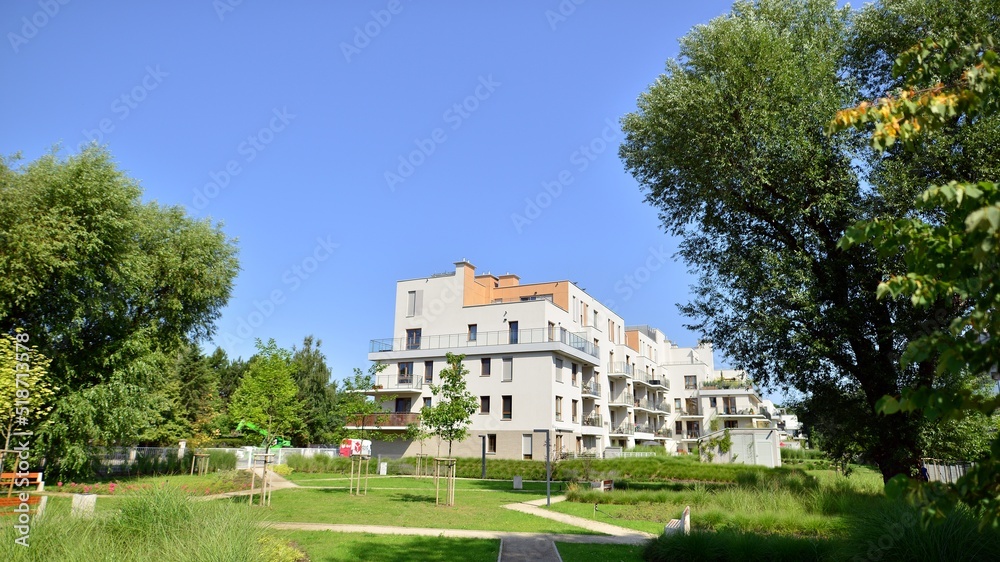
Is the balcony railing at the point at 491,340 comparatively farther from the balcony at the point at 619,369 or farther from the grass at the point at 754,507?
the grass at the point at 754,507

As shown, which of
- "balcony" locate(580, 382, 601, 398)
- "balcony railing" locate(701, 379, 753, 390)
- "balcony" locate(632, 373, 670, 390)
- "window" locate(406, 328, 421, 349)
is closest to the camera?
"balcony" locate(580, 382, 601, 398)

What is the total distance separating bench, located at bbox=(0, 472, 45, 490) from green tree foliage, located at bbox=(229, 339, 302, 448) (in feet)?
17.1

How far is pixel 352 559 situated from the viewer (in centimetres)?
912

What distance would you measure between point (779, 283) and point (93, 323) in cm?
2576

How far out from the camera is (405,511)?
16.2 metres

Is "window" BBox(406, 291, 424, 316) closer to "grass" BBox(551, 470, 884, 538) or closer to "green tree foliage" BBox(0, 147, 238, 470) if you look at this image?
"green tree foliage" BBox(0, 147, 238, 470)

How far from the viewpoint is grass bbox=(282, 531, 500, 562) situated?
9438mm

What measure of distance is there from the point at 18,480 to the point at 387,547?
13.3 metres

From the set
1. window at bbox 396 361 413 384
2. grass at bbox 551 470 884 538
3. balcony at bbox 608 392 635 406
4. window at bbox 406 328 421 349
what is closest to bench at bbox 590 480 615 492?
grass at bbox 551 470 884 538

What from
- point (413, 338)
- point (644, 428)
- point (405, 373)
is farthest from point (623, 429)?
point (413, 338)

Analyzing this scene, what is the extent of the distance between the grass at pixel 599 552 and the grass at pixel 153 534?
4451mm

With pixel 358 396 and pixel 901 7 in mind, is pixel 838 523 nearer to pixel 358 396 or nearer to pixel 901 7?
pixel 901 7

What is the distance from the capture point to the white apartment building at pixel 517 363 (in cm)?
4153

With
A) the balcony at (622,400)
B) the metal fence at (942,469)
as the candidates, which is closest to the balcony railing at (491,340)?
the balcony at (622,400)
